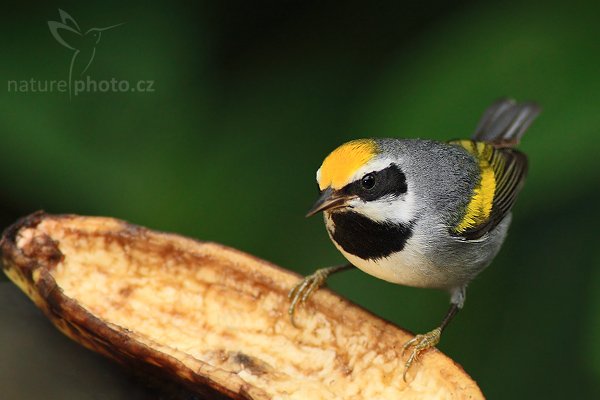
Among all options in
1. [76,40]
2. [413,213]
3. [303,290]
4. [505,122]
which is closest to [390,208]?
[413,213]

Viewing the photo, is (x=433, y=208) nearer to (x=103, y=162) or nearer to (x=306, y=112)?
(x=306, y=112)

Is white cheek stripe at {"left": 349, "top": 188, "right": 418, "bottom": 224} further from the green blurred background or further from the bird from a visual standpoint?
the green blurred background

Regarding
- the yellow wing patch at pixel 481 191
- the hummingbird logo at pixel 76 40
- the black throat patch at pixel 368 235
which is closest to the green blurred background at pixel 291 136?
the hummingbird logo at pixel 76 40

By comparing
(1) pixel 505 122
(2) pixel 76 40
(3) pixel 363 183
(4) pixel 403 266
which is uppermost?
(1) pixel 505 122

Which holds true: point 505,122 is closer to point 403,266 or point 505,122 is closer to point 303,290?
point 403,266

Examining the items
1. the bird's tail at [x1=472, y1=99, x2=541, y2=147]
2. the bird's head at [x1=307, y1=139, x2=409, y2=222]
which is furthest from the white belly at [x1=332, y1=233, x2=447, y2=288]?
the bird's tail at [x1=472, y1=99, x2=541, y2=147]

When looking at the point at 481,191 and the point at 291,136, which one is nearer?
the point at 481,191

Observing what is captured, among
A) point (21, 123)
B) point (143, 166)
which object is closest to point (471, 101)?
point (143, 166)

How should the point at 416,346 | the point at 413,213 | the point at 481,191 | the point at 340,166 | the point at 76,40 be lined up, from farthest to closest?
the point at 76,40, the point at 481,191, the point at 413,213, the point at 340,166, the point at 416,346

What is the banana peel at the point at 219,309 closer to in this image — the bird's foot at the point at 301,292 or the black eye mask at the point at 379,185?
the bird's foot at the point at 301,292
